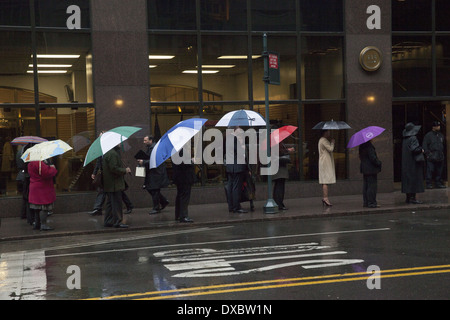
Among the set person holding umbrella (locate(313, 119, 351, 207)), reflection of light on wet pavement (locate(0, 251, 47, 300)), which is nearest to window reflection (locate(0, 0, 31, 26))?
reflection of light on wet pavement (locate(0, 251, 47, 300))

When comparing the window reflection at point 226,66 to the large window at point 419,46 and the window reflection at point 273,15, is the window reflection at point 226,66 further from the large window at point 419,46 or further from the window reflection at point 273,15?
the large window at point 419,46

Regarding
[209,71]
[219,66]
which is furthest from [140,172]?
[219,66]

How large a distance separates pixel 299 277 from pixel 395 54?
1199cm

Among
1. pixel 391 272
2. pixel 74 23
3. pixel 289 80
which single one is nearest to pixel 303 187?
pixel 289 80

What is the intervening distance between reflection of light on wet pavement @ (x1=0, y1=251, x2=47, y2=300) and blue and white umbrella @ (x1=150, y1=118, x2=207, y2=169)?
269 cm

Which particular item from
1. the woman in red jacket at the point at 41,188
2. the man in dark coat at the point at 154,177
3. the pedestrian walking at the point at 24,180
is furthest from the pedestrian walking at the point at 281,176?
the pedestrian walking at the point at 24,180

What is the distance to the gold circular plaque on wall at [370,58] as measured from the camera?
1705 centimetres

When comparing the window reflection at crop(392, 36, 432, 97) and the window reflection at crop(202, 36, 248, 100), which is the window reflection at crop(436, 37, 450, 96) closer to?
the window reflection at crop(392, 36, 432, 97)

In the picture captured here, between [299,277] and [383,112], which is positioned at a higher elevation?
[383,112]

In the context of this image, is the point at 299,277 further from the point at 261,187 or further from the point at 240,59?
the point at 240,59

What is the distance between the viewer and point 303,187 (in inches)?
661

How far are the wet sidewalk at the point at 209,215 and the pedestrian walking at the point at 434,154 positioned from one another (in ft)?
6.08

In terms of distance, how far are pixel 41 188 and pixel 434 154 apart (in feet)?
37.6

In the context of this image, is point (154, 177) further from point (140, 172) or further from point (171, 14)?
point (171, 14)
